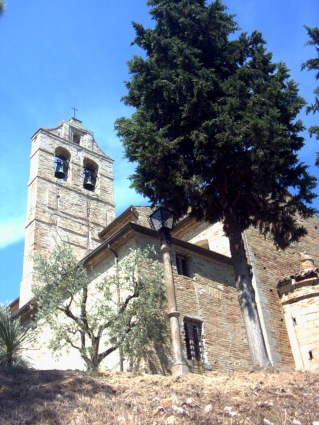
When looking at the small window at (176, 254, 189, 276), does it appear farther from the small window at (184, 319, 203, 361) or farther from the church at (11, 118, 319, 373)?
the small window at (184, 319, 203, 361)

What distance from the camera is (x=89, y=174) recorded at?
32.4m

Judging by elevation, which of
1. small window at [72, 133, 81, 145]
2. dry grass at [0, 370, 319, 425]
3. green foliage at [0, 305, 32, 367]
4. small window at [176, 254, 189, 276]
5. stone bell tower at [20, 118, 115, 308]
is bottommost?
dry grass at [0, 370, 319, 425]

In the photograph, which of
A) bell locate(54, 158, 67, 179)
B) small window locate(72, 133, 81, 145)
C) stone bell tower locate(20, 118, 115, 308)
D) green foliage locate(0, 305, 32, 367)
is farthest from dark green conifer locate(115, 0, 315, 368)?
small window locate(72, 133, 81, 145)

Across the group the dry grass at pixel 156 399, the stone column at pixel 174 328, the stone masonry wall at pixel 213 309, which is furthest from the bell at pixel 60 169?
the dry grass at pixel 156 399

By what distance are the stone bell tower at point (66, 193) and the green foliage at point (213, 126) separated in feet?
42.9

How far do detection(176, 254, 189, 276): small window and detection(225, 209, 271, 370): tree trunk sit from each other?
363 cm

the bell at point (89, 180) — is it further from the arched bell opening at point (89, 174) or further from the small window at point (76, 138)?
the small window at point (76, 138)

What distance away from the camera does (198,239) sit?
21.2m

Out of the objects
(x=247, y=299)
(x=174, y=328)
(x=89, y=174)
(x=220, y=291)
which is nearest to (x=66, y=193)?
(x=89, y=174)

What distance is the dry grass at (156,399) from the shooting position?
23.6 feet

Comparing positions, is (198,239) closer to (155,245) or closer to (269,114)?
(155,245)

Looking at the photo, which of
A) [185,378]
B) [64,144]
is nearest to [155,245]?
[185,378]

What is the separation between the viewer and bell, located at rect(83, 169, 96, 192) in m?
31.5

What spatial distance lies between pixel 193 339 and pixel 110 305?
8.77 feet
